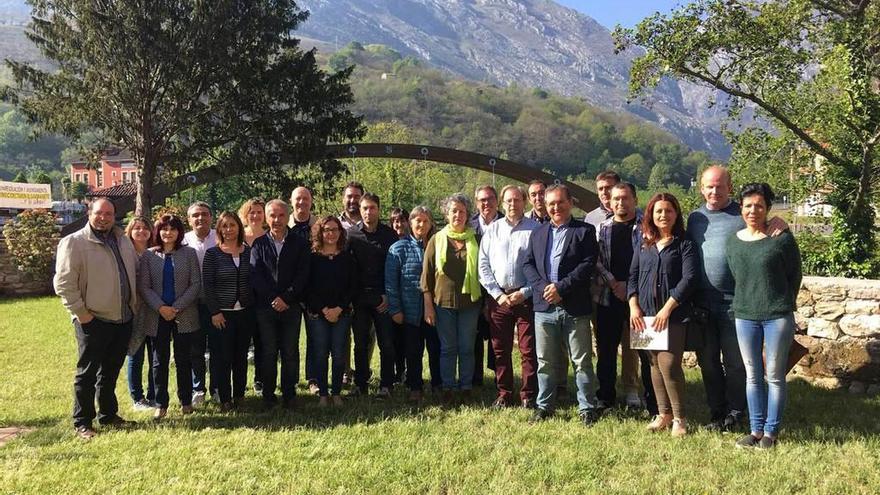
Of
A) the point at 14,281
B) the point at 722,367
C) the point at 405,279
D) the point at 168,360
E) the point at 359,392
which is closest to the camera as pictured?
the point at 722,367

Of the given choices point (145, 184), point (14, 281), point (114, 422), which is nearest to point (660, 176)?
point (145, 184)

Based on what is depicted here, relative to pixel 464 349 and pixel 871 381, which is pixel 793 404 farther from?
pixel 464 349

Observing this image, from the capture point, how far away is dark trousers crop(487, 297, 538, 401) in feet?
14.8

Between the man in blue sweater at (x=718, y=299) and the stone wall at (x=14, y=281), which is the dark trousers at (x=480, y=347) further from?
the stone wall at (x=14, y=281)

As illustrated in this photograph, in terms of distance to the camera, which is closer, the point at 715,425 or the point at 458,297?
the point at 715,425

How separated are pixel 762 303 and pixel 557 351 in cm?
135

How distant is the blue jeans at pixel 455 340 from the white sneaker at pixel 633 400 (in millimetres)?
1226

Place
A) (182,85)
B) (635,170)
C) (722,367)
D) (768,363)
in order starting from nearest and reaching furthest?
(768,363)
(722,367)
(182,85)
(635,170)

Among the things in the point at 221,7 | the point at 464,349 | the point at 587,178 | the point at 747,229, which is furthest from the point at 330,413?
the point at 587,178

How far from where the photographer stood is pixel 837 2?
8867 mm

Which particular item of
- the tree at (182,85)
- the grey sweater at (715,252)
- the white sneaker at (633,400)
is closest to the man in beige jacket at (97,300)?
the white sneaker at (633,400)

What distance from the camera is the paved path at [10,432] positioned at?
4.16m

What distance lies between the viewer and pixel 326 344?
474cm

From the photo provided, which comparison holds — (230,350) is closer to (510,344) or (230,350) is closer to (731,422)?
(510,344)
